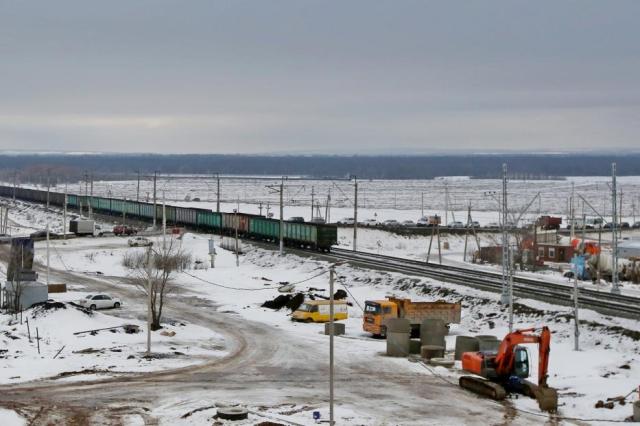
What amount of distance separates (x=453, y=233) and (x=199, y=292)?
47217 millimetres

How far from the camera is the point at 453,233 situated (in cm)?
10531

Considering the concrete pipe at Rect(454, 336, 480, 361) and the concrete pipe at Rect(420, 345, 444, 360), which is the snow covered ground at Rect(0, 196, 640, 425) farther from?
the concrete pipe at Rect(454, 336, 480, 361)

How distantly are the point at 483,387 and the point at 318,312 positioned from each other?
18.9 m

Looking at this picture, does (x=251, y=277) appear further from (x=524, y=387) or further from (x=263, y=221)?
(x=524, y=387)

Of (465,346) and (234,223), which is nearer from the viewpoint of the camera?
(465,346)

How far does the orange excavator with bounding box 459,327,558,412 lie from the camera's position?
111ft

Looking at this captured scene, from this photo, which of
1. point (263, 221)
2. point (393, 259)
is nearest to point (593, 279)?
point (393, 259)

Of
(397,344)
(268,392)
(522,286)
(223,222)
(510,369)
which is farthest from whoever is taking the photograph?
(223,222)

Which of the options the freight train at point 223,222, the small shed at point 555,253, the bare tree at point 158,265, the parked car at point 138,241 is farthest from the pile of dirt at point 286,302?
the small shed at point 555,253

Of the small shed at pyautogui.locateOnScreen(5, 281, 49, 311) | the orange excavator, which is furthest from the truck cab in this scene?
the small shed at pyautogui.locateOnScreen(5, 281, 49, 311)

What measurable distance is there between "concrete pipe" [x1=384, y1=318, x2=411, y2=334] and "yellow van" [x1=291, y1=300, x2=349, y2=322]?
9271 mm

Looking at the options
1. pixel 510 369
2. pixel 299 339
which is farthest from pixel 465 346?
pixel 299 339

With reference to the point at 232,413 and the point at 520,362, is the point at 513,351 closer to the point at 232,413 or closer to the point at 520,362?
the point at 520,362

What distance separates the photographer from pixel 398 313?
47500 millimetres
